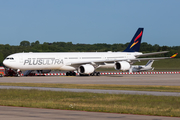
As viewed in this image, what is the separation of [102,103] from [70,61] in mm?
41317

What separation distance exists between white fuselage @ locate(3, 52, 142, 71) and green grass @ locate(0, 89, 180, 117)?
30.2 meters

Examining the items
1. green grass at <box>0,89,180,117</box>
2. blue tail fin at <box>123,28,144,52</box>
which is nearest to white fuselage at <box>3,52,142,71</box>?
blue tail fin at <box>123,28,144,52</box>

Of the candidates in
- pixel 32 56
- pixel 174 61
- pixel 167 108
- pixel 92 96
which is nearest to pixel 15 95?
pixel 92 96

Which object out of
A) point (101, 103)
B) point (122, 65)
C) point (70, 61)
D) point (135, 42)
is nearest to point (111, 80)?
point (122, 65)

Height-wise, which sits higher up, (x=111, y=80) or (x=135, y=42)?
(x=135, y=42)

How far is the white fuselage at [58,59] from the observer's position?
188 feet

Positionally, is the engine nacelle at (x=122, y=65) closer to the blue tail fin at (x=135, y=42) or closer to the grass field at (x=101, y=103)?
the blue tail fin at (x=135, y=42)

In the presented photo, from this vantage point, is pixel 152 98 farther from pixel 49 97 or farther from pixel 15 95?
pixel 15 95

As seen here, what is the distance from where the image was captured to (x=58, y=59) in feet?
199

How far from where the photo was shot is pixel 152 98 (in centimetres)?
2338

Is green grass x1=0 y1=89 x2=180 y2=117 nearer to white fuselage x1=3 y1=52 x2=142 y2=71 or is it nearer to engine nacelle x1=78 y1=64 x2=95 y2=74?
white fuselage x1=3 y1=52 x2=142 y2=71

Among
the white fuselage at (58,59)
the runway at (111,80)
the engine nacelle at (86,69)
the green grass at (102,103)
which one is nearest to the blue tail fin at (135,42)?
the white fuselage at (58,59)

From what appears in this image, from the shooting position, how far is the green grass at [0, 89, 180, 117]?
58.5 ft

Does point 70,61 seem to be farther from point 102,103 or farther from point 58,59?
point 102,103
